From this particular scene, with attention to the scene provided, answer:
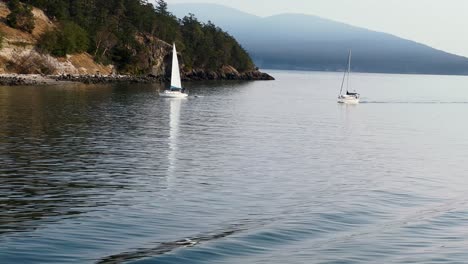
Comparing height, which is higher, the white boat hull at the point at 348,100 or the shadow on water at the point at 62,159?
the white boat hull at the point at 348,100

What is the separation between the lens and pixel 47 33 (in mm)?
156250

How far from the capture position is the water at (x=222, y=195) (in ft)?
68.7

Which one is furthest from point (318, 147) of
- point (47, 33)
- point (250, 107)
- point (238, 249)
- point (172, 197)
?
point (47, 33)

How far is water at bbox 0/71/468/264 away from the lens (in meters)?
21.0

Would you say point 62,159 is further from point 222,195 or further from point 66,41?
point 66,41

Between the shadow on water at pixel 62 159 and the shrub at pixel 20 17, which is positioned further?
the shrub at pixel 20 17

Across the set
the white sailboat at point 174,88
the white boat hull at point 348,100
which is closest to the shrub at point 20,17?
the white sailboat at point 174,88

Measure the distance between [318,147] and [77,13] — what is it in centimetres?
14962

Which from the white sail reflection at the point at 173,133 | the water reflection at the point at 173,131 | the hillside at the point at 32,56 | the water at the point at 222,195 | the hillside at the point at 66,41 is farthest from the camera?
the hillside at the point at 66,41

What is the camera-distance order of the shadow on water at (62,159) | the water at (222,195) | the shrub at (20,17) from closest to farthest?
the water at (222,195) → the shadow on water at (62,159) → the shrub at (20,17)

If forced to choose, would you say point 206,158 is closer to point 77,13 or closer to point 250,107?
point 250,107

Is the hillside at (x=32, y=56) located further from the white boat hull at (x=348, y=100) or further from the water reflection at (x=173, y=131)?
the white boat hull at (x=348, y=100)

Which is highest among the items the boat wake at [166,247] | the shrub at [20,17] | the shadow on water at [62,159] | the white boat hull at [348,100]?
the shrub at [20,17]

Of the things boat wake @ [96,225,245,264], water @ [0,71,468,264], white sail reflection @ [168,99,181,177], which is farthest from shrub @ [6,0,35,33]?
boat wake @ [96,225,245,264]
